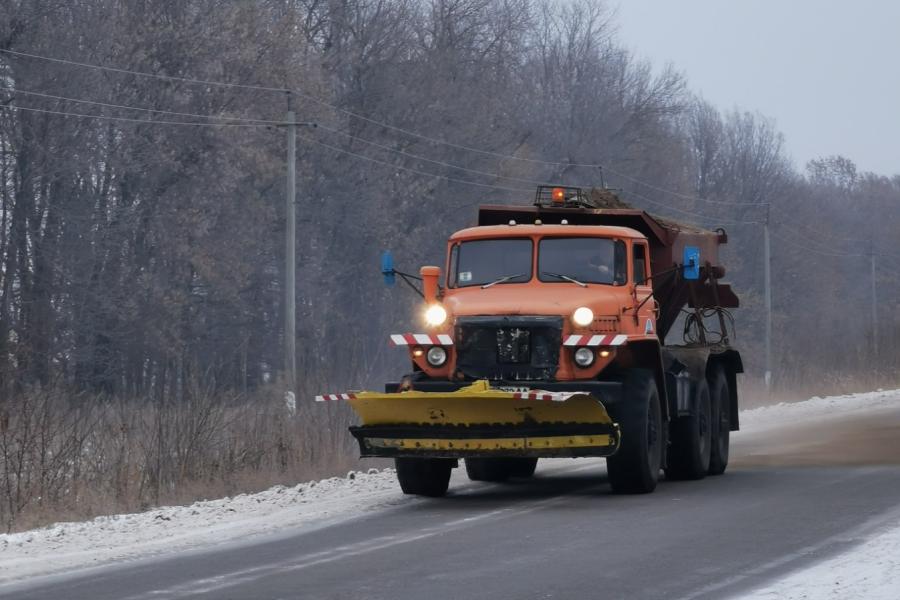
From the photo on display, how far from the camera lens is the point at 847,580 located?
388 inches

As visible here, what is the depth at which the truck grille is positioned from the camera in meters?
15.2

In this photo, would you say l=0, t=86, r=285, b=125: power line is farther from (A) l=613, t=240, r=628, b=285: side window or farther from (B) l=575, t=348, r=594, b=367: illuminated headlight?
(B) l=575, t=348, r=594, b=367: illuminated headlight

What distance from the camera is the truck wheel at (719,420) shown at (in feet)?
62.1

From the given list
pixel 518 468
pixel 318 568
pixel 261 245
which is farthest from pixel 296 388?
pixel 261 245

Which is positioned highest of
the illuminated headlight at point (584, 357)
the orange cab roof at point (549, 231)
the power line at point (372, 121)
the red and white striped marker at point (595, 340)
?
the power line at point (372, 121)

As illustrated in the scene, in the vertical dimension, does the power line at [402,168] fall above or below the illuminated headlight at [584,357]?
above

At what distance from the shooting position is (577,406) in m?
14.5

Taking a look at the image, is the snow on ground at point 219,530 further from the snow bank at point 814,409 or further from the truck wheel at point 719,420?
the snow bank at point 814,409

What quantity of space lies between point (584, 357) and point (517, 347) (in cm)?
66

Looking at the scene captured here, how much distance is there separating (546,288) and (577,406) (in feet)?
6.15

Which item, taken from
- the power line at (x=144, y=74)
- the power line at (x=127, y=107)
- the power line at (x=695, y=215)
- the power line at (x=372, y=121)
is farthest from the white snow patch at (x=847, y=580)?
the power line at (x=695, y=215)

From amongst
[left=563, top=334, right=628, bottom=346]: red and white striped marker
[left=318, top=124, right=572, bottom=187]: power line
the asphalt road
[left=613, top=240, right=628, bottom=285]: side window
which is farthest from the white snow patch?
[left=318, top=124, right=572, bottom=187]: power line

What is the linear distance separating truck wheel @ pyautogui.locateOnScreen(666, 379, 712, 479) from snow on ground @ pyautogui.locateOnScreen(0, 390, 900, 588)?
3.27 meters

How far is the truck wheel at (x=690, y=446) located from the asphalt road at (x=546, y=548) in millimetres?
656
